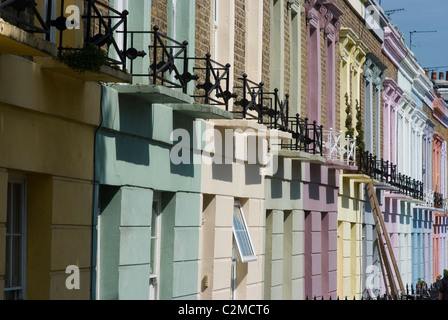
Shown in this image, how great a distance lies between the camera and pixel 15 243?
11.4 m

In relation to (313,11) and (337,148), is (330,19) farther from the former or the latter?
(337,148)

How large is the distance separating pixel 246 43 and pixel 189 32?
11.7 ft

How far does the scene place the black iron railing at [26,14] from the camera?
9664 mm

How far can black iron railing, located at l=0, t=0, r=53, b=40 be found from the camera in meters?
9.66

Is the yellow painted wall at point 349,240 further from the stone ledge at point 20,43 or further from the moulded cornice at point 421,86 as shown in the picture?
the stone ledge at point 20,43

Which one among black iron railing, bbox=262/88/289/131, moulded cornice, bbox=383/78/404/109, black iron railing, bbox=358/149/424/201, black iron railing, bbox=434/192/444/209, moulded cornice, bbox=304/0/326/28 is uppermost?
moulded cornice, bbox=304/0/326/28

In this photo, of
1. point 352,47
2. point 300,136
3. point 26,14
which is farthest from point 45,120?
point 352,47

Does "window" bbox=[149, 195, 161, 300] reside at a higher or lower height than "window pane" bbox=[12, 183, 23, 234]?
lower

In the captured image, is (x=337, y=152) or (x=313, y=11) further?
(x=337, y=152)

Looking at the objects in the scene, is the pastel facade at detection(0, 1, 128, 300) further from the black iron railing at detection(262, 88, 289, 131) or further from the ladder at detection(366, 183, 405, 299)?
the ladder at detection(366, 183, 405, 299)

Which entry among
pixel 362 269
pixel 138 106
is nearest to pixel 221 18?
pixel 138 106

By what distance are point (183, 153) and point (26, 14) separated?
5124mm

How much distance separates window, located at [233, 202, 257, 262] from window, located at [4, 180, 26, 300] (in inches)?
275

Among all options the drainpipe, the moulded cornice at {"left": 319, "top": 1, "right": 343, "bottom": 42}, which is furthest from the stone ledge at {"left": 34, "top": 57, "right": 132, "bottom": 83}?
the moulded cornice at {"left": 319, "top": 1, "right": 343, "bottom": 42}
